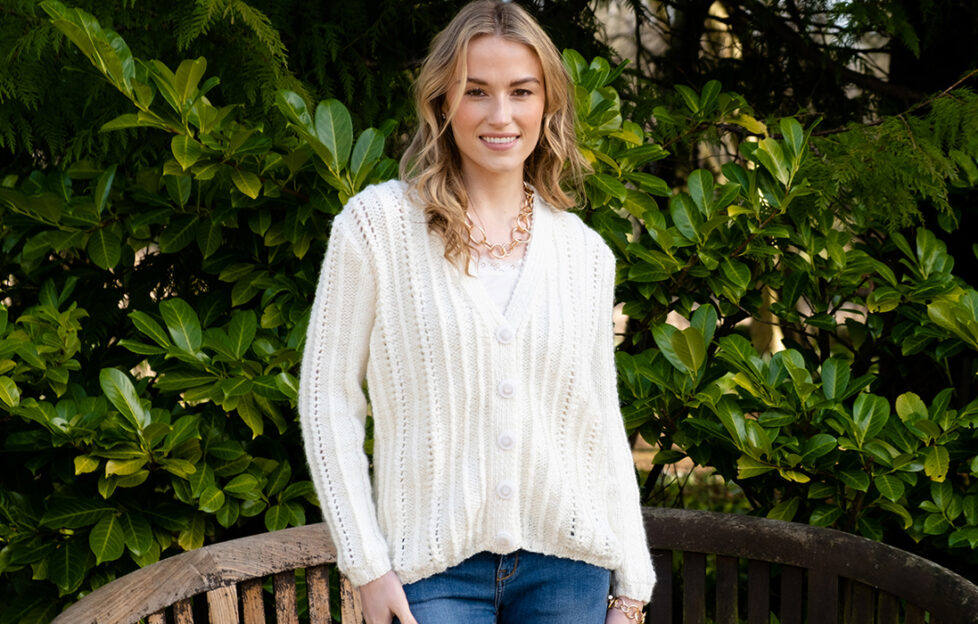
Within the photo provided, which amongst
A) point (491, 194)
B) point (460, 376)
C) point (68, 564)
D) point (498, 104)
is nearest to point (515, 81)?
point (498, 104)

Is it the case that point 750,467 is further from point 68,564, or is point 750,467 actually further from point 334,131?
point 68,564

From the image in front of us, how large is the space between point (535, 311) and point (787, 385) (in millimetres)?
904

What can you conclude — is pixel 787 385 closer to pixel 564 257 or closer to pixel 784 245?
pixel 784 245

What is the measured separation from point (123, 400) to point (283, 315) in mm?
440

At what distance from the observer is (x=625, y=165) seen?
2611mm

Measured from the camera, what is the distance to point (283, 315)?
253cm

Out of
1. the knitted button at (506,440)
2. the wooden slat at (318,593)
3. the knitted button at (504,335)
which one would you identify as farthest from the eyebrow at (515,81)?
the wooden slat at (318,593)

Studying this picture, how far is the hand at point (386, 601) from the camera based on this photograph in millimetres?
1717

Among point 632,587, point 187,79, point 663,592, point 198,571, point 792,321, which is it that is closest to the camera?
point 632,587

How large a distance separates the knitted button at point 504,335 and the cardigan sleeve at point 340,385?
0.22m

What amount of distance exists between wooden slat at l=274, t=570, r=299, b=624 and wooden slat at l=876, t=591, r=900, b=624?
1273 millimetres

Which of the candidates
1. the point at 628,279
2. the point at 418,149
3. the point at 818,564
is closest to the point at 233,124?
the point at 418,149

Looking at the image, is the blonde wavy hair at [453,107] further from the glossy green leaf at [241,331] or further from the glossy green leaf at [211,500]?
the glossy green leaf at [211,500]

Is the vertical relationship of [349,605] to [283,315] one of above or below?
below
